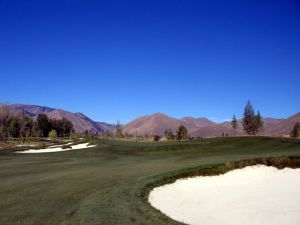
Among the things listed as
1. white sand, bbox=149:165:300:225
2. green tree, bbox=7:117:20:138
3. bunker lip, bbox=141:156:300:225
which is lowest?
white sand, bbox=149:165:300:225

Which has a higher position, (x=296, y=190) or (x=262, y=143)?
(x=262, y=143)

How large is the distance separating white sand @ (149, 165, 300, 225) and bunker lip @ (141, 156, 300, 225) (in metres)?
0.37

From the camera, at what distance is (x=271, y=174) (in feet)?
91.1

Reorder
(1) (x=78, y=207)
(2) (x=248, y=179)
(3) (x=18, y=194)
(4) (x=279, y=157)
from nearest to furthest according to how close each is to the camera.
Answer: (1) (x=78, y=207) → (3) (x=18, y=194) → (2) (x=248, y=179) → (4) (x=279, y=157)

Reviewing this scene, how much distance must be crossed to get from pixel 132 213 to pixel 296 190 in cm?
1286

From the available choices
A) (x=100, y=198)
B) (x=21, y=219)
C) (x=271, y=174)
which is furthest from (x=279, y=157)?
(x=21, y=219)

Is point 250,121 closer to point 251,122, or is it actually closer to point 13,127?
point 251,122

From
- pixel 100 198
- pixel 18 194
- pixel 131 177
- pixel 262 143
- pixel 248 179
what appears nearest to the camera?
pixel 100 198

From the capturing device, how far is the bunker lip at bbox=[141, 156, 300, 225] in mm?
21766

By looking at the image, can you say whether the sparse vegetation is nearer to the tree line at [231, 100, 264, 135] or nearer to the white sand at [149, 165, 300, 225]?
the tree line at [231, 100, 264, 135]

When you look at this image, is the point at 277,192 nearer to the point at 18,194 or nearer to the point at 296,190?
the point at 296,190

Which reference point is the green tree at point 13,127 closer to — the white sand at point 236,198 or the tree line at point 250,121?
the tree line at point 250,121

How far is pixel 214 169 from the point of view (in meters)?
27.0

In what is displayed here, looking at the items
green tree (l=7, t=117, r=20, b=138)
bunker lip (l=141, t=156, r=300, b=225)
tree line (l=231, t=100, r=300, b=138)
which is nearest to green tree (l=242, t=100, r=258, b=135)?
tree line (l=231, t=100, r=300, b=138)
